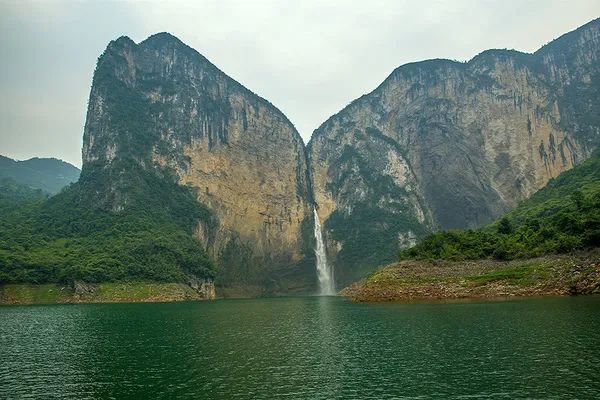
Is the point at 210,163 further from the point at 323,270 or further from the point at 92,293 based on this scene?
the point at 92,293

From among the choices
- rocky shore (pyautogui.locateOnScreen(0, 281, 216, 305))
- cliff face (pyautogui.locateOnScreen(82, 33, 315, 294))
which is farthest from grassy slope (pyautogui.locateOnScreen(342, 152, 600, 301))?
cliff face (pyautogui.locateOnScreen(82, 33, 315, 294))

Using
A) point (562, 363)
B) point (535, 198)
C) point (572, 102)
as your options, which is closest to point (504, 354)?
point (562, 363)

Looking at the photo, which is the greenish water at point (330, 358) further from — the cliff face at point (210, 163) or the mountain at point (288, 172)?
the cliff face at point (210, 163)

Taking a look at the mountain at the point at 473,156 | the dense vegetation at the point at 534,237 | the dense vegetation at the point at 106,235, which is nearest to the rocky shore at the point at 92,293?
the dense vegetation at the point at 106,235

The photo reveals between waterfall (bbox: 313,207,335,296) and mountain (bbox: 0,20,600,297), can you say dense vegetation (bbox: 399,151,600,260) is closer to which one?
waterfall (bbox: 313,207,335,296)

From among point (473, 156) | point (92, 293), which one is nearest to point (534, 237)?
point (92, 293)

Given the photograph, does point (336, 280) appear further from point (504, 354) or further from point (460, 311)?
point (504, 354)

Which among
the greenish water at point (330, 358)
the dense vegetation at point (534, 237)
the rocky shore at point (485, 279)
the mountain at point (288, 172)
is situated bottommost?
the greenish water at point (330, 358)
